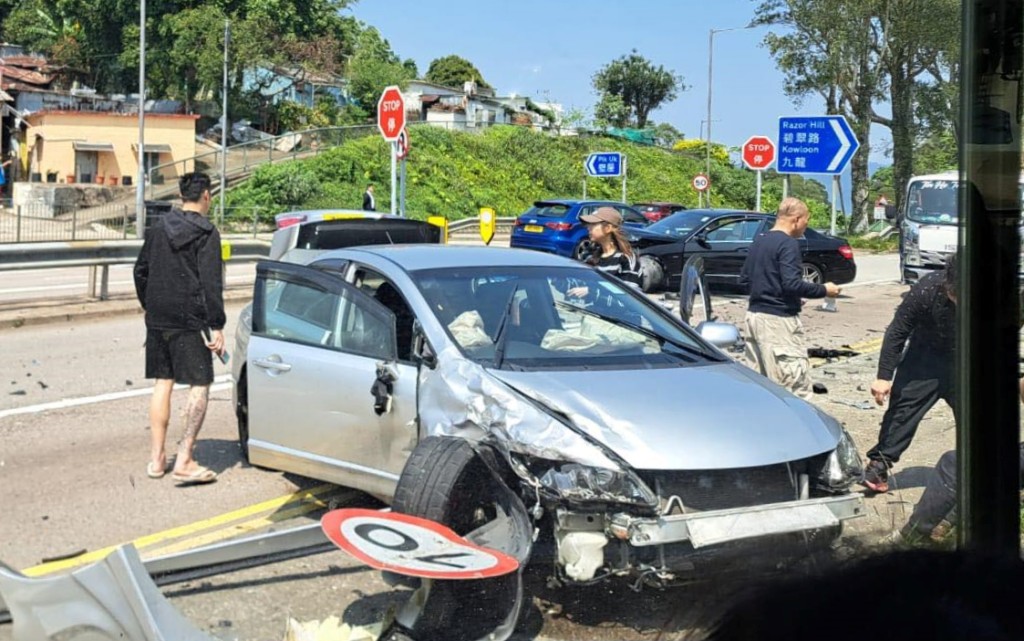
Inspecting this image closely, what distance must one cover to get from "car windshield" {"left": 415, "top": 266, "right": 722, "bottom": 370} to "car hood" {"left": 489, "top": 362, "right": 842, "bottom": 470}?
217 millimetres

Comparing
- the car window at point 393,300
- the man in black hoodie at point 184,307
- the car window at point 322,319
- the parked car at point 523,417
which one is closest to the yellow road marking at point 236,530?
the parked car at point 523,417

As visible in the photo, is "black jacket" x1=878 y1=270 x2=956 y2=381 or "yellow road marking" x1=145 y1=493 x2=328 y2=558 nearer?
"black jacket" x1=878 y1=270 x2=956 y2=381

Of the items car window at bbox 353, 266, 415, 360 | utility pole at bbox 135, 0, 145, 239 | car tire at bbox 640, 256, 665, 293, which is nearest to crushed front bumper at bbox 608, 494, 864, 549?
car window at bbox 353, 266, 415, 360

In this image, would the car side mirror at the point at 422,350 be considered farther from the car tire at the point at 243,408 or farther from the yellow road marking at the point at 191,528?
the car tire at the point at 243,408

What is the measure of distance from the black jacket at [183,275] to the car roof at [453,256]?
65cm

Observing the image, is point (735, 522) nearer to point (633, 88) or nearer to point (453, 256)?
point (633, 88)

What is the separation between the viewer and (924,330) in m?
2.70

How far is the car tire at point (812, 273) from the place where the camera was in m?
5.61

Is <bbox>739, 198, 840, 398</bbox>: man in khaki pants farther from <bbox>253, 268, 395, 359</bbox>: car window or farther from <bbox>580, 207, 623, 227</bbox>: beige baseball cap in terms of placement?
<bbox>253, 268, 395, 359</bbox>: car window

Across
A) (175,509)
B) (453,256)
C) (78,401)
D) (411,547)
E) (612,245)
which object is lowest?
(175,509)

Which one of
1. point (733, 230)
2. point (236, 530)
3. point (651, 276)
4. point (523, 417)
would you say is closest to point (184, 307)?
point (236, 530)

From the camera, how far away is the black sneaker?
316 cm

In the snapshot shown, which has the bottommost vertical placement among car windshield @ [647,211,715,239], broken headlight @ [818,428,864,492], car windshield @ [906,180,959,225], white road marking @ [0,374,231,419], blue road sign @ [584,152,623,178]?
white road marking @ [0,374,231,419]

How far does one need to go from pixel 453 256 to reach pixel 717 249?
9.10ft
